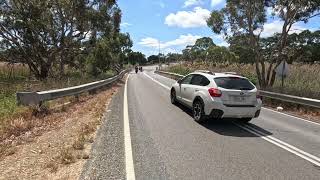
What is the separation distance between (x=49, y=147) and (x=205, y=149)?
10.7 ft

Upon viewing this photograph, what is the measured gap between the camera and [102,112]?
45.9 feet

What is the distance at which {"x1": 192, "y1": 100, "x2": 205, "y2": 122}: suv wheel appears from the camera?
40.0 feet

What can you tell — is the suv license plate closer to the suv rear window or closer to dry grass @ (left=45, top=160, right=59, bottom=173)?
the suv rear window

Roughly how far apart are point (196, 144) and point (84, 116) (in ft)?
16.4

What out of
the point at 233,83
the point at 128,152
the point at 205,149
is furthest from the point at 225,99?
the point at 128,152

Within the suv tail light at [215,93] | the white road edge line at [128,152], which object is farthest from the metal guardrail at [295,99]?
the white road edge line at [128,152]

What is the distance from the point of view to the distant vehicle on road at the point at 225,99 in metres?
11.8

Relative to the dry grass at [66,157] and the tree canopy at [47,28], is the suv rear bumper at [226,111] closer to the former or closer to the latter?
the dry grass at [66,157]

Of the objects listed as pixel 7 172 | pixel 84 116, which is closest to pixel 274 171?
pixel 7 172

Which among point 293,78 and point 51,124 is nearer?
point 51,124

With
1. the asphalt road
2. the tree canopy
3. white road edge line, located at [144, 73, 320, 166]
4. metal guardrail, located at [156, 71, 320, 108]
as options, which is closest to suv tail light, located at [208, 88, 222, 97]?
the asphalt road

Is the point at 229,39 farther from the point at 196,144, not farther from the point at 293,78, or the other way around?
the point at 196,144

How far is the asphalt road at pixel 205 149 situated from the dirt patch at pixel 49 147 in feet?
1.00

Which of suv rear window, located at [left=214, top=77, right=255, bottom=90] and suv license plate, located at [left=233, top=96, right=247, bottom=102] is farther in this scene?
suv rear window, located at [left=214, top=77, right=255, bottom=90]
